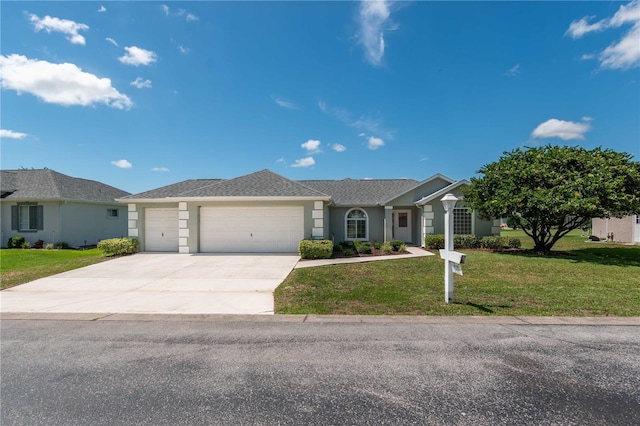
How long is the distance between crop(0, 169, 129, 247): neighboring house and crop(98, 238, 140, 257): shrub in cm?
662

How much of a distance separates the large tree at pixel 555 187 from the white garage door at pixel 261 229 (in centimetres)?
938

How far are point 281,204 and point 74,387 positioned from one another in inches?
464

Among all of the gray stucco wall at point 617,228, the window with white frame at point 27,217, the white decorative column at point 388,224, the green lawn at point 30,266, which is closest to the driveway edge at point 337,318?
the green lawn at point 30,266

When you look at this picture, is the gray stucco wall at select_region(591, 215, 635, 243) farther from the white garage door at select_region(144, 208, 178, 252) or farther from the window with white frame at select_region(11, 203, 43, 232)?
the window with white frame at select_region(11, 203, 43, 232)

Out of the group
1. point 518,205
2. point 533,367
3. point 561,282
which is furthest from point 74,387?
point 518,205

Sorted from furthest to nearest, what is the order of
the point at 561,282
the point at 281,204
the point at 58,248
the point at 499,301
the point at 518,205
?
the point at 58,248 → the point at 281,204 → the point at 518,205 → the point at 561,282 → the point at 499,301

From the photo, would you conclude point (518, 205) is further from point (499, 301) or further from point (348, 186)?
point (348, 186)

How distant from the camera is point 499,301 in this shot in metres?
6.64

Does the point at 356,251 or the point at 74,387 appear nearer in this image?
the point at 74,387

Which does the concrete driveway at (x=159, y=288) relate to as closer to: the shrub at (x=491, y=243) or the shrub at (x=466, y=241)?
the shrub at (x=466, y=241)

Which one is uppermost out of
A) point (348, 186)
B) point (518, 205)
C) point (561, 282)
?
point (348, 186)

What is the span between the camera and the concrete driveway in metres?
6.43

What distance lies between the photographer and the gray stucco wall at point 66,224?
58.7 feet

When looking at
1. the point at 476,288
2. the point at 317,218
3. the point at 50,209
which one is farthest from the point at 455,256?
the point at 50,209
